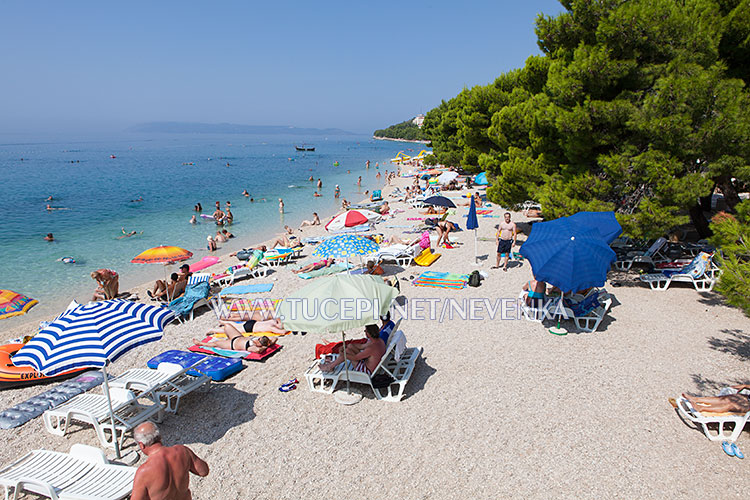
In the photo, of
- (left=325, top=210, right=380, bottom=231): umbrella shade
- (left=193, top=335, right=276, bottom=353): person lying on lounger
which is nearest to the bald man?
(left=193, top=335, right=276, bottom=353): person lying on lounger

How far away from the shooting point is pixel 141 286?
13.7 metres

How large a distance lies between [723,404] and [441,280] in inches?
254

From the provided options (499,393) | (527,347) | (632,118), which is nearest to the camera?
(499,393)

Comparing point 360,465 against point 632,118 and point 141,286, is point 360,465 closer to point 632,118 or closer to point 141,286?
point 632,118

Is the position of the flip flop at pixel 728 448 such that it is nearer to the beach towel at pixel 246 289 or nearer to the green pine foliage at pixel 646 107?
the green pine foliage at pixel 646 107

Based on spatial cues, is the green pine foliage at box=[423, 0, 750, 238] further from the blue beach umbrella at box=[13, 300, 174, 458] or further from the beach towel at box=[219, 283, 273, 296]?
the blue beach umbrella at box=[13, 300, 174, 458]

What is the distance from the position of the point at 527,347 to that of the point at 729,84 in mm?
7183

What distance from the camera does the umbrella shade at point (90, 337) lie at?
4.50 meters

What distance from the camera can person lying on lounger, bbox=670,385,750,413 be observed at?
471 cm

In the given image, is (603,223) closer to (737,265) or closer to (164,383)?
(737,265)

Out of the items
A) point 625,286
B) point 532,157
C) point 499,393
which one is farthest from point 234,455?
point 532,157

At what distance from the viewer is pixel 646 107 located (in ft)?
28.8

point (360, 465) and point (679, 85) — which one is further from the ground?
point (679, 85)

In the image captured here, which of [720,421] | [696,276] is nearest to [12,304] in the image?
[720,421]
